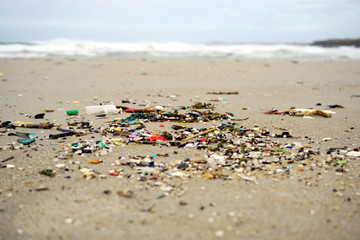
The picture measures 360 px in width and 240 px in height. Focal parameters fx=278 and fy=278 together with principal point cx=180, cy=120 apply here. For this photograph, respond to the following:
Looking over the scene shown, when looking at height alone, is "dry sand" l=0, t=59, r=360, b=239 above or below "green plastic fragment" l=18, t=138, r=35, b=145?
below

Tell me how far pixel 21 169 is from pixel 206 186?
1.49 meters

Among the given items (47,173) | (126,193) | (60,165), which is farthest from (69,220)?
(60,165)

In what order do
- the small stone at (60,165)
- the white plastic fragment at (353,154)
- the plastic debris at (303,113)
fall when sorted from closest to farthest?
the small stone at (60,165) → the white plastic fragment at (353,154) → the plastic debris at (303,113)

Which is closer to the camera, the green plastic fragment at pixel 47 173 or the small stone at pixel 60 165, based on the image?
the green plastic fragment at pixel 47 173

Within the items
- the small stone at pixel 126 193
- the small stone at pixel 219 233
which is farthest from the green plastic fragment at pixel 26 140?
the small stone at pixel 219 233

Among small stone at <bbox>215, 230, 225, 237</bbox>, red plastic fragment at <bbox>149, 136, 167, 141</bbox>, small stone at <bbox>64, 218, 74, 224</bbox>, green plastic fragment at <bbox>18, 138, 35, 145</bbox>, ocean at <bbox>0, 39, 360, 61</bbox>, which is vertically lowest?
small stone at <bbox>215, 230, 225, 237</bbox>

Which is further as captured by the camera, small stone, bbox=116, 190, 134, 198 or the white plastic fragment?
the white plastic fragment

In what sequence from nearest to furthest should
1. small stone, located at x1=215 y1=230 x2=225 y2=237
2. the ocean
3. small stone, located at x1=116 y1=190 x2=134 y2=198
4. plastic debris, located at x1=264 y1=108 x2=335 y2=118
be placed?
small stone, located at x1=215 y1=230 x2=225 y2=237
small stone, located at x1=116 y1=190 x2=134 y2=198
plastic debris, located at x1=264 y1=108 x2=335 y2=118
the ocean

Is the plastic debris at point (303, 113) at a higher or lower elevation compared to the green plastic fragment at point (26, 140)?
higher

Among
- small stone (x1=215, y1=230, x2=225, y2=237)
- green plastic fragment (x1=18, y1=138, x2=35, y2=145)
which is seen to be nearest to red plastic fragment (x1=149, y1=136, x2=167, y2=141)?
green plastic fragment (x1=18, y1=138, x2=35, y2=145)

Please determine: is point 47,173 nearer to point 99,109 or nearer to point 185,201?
point 185,201

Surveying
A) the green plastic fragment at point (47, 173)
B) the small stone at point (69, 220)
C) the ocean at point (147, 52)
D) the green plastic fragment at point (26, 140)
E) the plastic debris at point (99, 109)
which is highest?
the ocean at point (147, 52)

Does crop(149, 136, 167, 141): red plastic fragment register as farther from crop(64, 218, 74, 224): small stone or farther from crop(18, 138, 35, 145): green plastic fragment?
crop(64, 218, 74, 224): small stone

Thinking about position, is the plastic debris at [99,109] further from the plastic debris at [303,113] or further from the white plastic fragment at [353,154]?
the white plastic fragment at [353,154]
